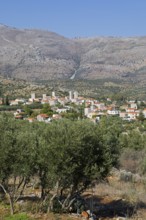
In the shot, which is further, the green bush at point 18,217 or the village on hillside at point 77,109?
the village on hillside at point 77,109

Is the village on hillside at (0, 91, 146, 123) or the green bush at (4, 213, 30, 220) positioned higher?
the village on hillside at (0, 91, 146, 123)

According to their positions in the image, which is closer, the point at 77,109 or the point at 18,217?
the point at 18,217

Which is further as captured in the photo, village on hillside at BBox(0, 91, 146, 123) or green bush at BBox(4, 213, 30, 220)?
village on hillside at BBox(0, 91, 146, 123)

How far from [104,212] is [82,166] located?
13.1 feet

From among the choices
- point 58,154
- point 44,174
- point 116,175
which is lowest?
point 116,175

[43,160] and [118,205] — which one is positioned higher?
[43,160]

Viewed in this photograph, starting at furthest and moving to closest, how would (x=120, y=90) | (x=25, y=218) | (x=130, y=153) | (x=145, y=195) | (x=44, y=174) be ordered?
(x=120, y=90)
(x=130, y=153)
(x=145, y=195)
(x=44, y=174)
(x=25, y=218)

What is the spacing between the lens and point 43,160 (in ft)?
46.3

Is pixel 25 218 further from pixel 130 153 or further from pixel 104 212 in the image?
pixel 130 153

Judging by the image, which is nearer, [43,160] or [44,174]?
[43,160]

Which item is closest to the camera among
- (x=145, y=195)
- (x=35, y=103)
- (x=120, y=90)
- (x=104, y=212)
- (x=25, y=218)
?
(x=25, y=218)

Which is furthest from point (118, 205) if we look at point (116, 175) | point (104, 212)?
point (116, 175)

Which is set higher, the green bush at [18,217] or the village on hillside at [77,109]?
the village on hillside at [77,109]

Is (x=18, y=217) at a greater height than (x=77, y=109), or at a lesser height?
lesser
